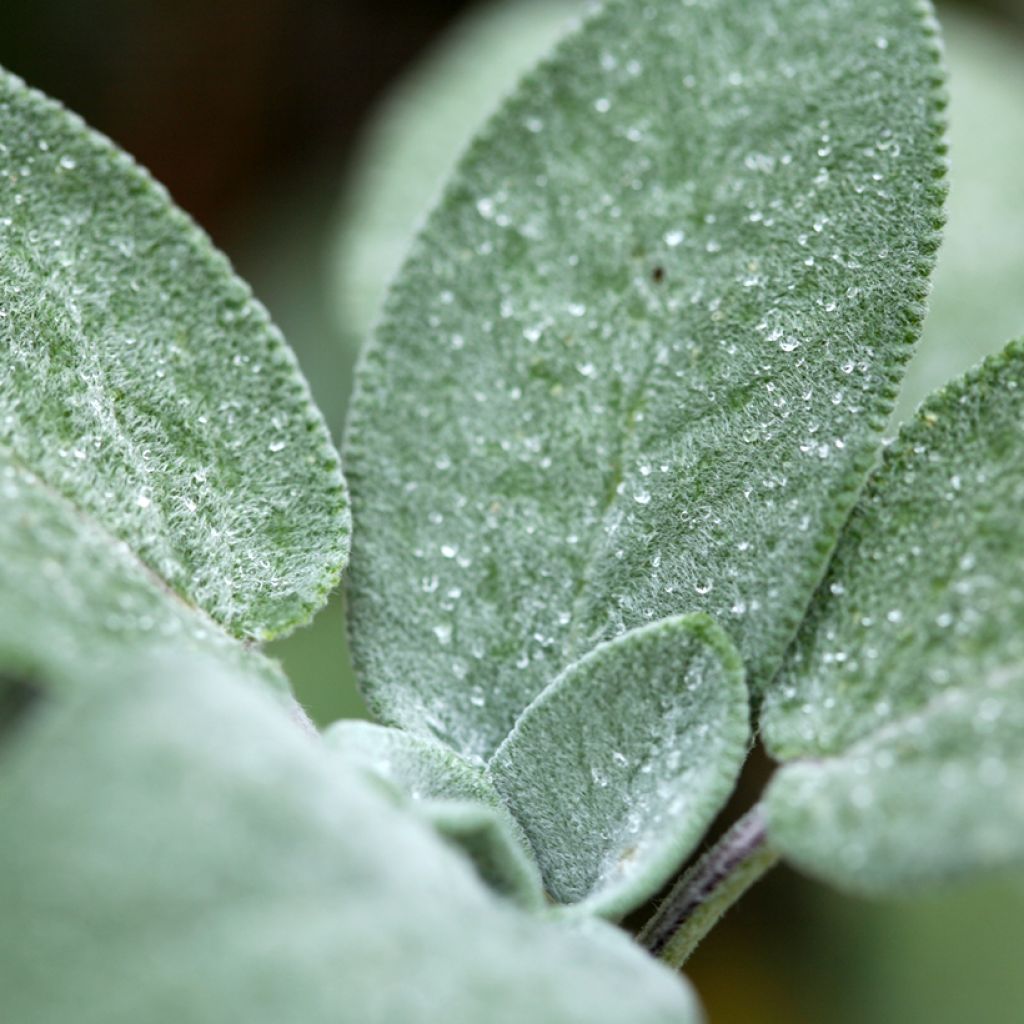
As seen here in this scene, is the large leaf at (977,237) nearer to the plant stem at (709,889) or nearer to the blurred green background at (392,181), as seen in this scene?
the blurred green background at (392,181)

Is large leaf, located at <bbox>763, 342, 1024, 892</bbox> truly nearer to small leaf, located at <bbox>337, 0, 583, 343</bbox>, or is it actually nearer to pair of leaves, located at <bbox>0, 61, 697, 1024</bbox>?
pair of leaves, located at <bbox>0, 61, 697, 1024</bbox>

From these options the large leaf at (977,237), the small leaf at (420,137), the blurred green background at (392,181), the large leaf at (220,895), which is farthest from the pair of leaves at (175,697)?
the large leaf at (977,237)

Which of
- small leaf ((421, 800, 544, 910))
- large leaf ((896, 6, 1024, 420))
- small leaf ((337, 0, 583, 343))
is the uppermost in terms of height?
small leaf ((421, 800, 544, 910))

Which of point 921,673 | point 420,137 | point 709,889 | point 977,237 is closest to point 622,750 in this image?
point 709,889

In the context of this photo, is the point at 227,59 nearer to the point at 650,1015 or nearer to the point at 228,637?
the point at 228,637

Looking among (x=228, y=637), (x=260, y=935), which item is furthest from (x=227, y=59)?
(x=260, y=935)

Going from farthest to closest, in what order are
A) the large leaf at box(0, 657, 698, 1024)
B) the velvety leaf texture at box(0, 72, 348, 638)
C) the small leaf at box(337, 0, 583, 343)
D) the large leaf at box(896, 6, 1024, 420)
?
the small leaf at box(337, 0, 583, 343) < the large leaf at box(896, 6, 1024, 420) < the velvety leaf texture at box(0, 72, 348, 638) < the large leaf at box(0, 657, 698, 1024)

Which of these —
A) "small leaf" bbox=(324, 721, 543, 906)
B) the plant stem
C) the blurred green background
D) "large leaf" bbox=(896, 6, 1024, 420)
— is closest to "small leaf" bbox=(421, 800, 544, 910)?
"small leaf" bbox=(324, 721, 543, 906)

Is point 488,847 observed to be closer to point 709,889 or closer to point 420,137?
point 709,889
